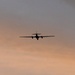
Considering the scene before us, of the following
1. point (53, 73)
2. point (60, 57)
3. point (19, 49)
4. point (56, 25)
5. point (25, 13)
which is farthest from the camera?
point (53, 73)

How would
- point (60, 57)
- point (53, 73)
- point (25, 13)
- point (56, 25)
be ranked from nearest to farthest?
point (25, 13)
point (56, 25)
point (60, 57)
point (53, 73)

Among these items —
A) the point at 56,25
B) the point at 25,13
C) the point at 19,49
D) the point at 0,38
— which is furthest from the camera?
the point at 19,49

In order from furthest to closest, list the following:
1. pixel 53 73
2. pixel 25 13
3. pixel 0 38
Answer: pixel 53 73, pixel 0 38, pixel 25 13

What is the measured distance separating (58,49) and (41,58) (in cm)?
74

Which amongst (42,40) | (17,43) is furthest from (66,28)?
(17,43)

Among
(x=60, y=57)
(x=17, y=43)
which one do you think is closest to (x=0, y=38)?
(x=17, y=43)

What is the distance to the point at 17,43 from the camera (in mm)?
5824

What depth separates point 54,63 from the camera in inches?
275

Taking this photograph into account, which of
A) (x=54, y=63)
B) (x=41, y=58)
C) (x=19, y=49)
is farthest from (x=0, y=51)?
(x=54, y=63)

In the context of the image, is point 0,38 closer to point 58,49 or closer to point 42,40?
point 42,40

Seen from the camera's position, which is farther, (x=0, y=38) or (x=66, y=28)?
(x=0, y=38)

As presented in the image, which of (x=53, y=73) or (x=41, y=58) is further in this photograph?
(x=53, y=73)

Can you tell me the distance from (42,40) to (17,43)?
1.93ft

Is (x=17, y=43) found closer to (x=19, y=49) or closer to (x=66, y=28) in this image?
(x=19, y=49)
